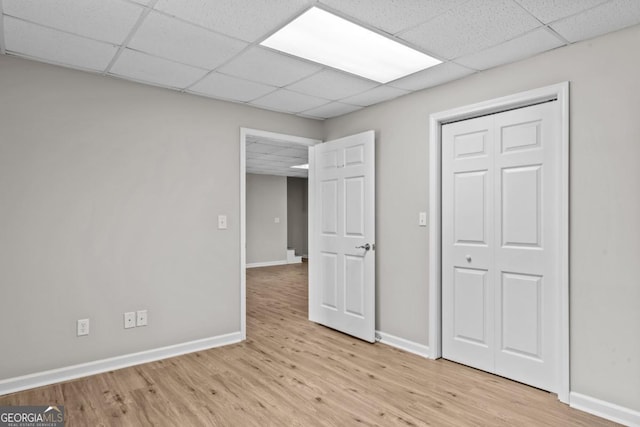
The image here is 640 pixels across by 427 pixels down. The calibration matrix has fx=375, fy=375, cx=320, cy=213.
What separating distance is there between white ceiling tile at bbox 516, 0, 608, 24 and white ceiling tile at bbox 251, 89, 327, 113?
2.00 m

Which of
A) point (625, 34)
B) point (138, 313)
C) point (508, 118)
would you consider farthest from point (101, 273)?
point (625, 34)

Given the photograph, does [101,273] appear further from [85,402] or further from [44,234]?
[85,402]

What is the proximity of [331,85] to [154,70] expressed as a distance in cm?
145

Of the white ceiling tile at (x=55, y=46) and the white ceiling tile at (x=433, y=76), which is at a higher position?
the white ceiling tile at (x=55, y=46)

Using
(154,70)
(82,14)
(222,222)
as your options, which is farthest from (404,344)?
(82,14)

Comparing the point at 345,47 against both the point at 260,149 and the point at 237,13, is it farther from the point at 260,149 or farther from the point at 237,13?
the point at 260,149

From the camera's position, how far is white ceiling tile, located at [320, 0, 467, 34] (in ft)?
6.58

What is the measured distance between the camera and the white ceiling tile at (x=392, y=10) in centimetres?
201

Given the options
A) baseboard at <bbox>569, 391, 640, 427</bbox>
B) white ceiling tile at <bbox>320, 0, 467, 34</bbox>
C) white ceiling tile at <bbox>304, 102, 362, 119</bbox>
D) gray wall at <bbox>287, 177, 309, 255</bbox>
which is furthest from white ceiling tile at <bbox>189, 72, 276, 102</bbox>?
gray wall at <bbox>287, 177, 309, 255</bbox>

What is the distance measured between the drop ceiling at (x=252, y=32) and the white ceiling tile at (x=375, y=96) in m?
0.20

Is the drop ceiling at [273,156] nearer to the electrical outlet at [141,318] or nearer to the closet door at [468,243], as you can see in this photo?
the closet door at [468,243]

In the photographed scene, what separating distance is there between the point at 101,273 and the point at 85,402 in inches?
38.5

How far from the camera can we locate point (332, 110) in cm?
409

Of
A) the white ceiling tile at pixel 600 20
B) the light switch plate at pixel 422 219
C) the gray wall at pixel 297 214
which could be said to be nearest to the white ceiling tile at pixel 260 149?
the light switch plate at pixel 422 219
